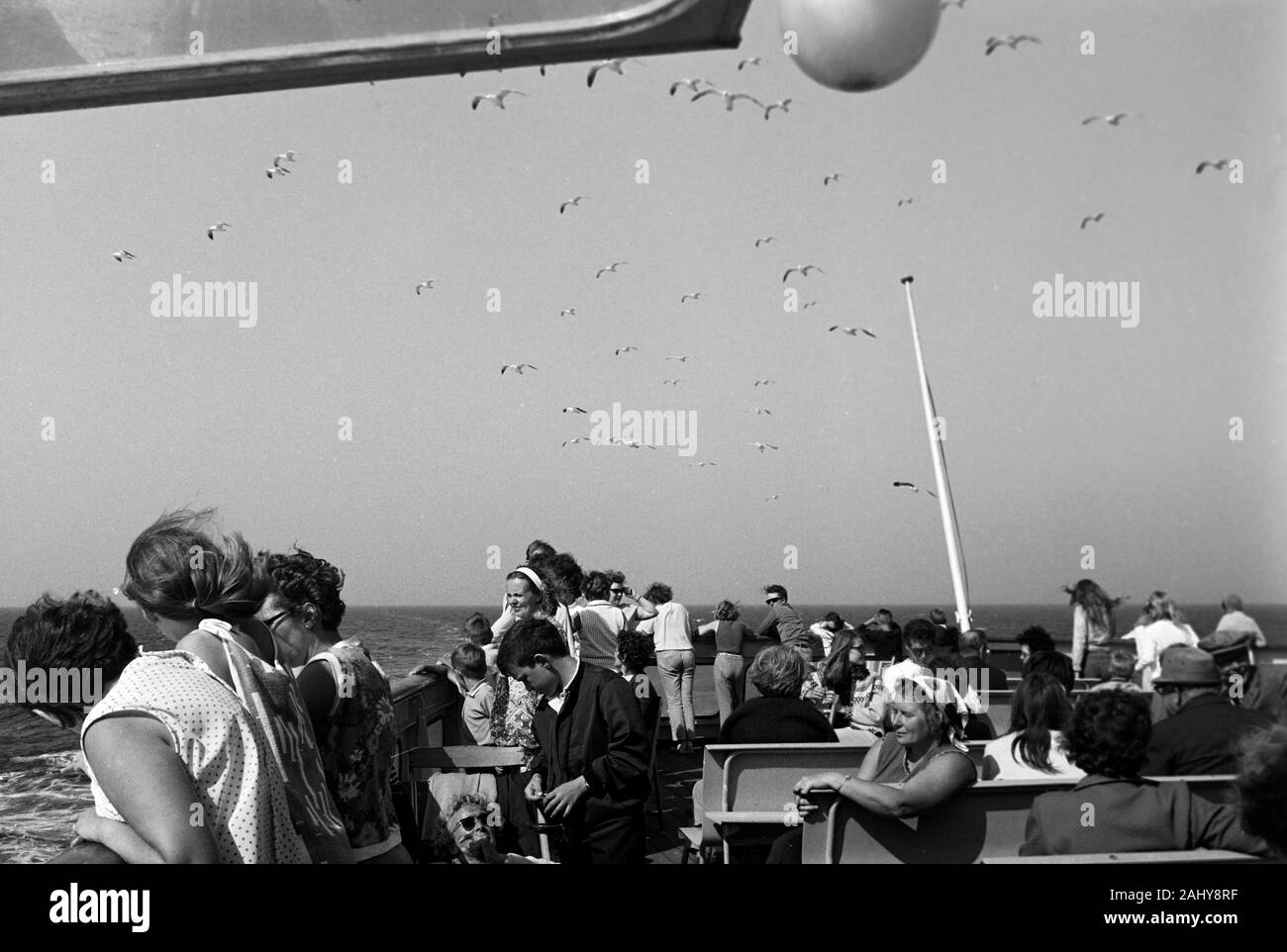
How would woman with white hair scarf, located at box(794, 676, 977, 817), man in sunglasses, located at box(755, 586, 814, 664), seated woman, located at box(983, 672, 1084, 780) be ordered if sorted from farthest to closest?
man in sunglasses, located at box(755, 586, 814, 664), seated woman, located at box(983, 672, 1084, 780), woman with white hair scarf, located at box(794, 676, 977, 817)

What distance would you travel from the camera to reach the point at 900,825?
327 centimetres

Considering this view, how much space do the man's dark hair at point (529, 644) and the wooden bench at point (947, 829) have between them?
92 cm

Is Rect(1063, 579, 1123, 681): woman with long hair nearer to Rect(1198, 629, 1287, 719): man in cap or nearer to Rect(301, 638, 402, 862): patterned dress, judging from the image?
Rect(1198, 629, 1287, 719): man in cap

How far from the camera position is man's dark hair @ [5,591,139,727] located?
1901 millimetres

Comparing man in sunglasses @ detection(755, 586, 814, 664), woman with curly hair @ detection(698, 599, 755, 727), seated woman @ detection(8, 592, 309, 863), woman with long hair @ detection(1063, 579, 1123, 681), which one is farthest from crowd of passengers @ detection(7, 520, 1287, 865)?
man in sunglasses @ detection(755, 586, 814, 664)

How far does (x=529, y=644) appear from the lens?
358cm

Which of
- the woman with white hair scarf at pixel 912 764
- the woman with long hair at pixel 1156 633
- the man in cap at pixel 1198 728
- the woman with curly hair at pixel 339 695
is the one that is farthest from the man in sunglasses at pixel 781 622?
the woman with curly hair at pixel 339 695

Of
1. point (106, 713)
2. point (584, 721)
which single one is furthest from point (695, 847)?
point (106, 713)

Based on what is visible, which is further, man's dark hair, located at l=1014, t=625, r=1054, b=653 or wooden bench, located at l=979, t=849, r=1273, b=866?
man's dark hair, located at l=1014, t=625, r=1054, b=653

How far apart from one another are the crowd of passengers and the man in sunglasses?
1488mm

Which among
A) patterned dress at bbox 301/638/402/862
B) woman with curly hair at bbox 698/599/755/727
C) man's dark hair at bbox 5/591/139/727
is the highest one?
man's dark hair at bbox 5/591/139/727

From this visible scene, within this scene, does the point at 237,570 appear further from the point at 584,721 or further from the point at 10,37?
the point at 584,721

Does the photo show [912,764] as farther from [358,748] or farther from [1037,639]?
[1037,639]
